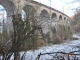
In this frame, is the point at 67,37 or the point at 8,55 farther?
the point at 67,37

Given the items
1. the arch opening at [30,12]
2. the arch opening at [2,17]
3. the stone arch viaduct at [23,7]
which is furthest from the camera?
the arch opening at [2,17]

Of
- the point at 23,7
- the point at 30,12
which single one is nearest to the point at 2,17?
the point at 23,7

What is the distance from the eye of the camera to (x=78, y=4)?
5047 millimetres

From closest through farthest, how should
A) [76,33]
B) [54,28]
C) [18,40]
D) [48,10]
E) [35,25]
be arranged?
[18,40] → [35,25] → [54,28] → [48,10] → [76,33]

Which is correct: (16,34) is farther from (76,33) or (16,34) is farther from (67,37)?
(76,33)

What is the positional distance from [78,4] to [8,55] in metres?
2.80

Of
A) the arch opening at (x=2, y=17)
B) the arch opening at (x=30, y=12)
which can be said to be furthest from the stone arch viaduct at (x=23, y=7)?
the arch opening at (x=2, y=17)

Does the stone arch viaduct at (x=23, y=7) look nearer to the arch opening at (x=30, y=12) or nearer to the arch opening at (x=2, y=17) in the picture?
the arch opening at (x=30, y=12)

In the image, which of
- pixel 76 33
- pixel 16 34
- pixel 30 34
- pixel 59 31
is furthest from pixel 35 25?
pixel 76 33

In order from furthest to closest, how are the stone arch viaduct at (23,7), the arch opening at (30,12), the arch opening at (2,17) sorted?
the arch opening at (2,17), the stone arch viaduct at (23,7), the arch opening at (30,12)

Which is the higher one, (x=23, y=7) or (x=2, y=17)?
(x=23, y=7)

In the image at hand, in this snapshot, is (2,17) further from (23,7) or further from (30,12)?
(30,12)

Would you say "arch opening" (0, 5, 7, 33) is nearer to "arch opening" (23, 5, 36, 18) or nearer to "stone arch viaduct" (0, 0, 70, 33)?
"stone arch viaduct" (0, 0, 70, 33)

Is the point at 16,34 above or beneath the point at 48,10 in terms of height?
beneath
